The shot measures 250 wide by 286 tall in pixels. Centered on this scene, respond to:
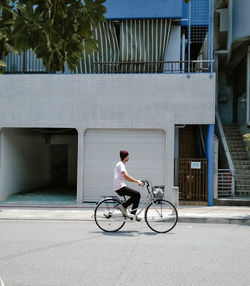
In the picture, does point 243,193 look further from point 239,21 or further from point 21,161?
point 21,161

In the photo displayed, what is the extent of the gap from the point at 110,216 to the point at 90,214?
283 cm

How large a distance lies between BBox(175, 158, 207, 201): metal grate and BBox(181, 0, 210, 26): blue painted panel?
5.36 m

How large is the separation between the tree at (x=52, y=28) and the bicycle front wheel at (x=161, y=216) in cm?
455

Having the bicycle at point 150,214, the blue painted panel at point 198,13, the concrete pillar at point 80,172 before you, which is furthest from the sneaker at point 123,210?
the blue painted panel at point 198,13

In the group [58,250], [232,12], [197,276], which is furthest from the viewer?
[232,12]

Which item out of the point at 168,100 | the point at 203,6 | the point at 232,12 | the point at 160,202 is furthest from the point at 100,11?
the point at 232,12

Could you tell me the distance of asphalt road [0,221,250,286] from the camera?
4.53 metres

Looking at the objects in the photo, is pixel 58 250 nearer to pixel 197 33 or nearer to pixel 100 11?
pixel 100 11

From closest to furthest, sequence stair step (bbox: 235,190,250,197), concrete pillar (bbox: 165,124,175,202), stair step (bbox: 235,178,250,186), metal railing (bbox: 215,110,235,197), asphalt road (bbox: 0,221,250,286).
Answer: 1. asphalt road (bbox: 0,221,250,286)
2. concrete pillar (bbox: 165,124,175,202)
3. metal railing (bbox: 215,110,235,197)
4. stair step (bbox: 235,190,250,197)
5. stair step (bbox: 235,178,250,186)

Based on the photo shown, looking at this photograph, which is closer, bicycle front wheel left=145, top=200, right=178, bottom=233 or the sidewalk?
bicycle front wheel left=145, top=200, right=178, bottom=233

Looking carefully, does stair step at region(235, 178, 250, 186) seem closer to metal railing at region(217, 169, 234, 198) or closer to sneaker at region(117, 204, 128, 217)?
metal railing at region(217, 169, 234, 198)

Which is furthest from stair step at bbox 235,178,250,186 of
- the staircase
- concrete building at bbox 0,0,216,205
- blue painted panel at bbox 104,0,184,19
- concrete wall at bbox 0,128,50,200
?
concrete wall at bbox 0,128,50,200

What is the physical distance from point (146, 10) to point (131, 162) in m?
5.65

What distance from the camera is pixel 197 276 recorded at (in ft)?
15.2
